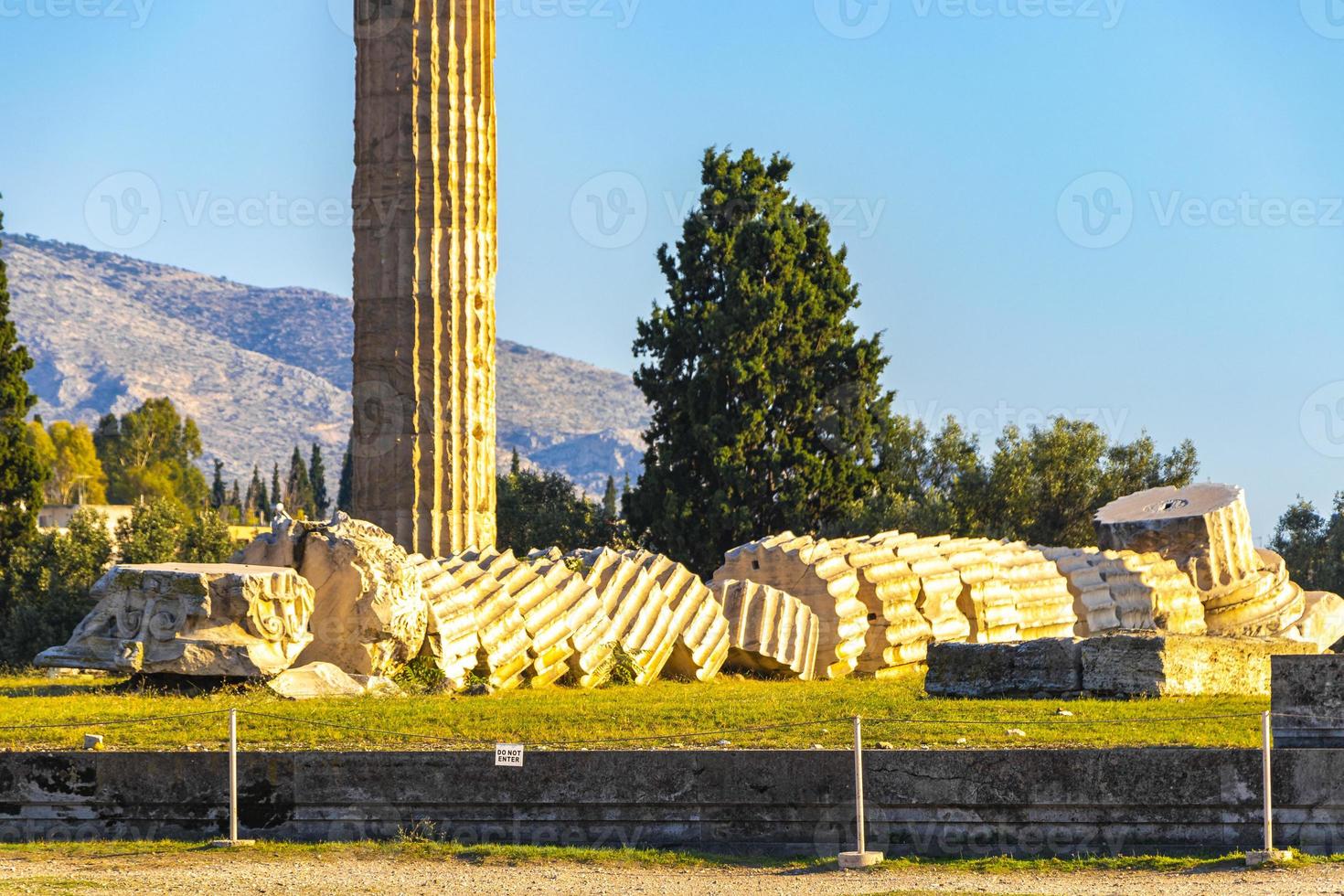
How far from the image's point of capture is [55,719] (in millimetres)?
12086

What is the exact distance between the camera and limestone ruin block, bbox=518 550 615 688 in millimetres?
16844

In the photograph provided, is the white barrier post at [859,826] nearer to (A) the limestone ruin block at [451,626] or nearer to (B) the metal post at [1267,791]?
(B) the metal post at [1267,791]

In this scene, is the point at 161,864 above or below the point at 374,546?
below

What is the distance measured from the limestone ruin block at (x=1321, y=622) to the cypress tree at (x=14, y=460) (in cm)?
2075

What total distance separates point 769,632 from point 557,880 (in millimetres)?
10155

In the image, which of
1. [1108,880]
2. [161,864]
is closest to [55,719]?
[161,864]

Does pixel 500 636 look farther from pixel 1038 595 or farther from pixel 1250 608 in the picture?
pixel 1250 608

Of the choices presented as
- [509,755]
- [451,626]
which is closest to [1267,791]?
[509,755]

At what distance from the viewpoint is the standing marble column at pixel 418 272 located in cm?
2159

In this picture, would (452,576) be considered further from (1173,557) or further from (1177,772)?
(1173,557)

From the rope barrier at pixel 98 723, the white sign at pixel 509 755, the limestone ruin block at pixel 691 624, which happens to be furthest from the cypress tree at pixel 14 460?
the white sign at pixel 509 755

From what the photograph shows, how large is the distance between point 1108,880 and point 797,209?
2815 cm

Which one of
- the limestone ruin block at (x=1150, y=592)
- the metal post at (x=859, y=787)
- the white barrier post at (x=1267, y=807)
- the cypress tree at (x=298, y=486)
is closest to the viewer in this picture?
the white barrier post at (x=1267, y=807)

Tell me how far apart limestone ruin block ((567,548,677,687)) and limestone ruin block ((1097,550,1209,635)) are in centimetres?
727
